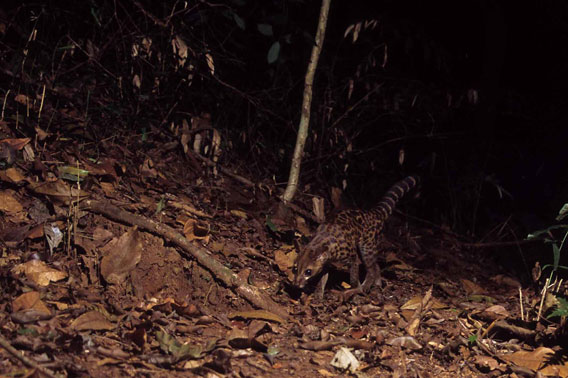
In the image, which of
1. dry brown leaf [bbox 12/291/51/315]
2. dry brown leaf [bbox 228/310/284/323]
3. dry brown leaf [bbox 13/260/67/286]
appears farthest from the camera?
dry brown leaf [bbox 228/310/284/323]

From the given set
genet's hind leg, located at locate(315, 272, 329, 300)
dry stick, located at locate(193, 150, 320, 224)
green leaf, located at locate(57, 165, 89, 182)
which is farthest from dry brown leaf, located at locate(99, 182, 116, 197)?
genet's hind leg, located at locate(315, 272, 329, 300)

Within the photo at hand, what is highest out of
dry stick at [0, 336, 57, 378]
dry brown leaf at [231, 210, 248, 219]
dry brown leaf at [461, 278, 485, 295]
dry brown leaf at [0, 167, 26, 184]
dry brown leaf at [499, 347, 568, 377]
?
dry brown leaf at [0, 167, 26, 184]

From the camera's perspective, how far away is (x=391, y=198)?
5484 millimetres

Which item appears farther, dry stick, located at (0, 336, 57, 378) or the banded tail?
the banded tail

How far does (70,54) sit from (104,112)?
0.82m

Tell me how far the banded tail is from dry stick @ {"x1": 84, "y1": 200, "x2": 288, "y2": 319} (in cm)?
180

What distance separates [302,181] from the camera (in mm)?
5793

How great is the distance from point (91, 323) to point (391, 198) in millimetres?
3329

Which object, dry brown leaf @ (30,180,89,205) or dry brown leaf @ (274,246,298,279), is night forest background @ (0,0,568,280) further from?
dry brown leaf @ (274,246,298,279)

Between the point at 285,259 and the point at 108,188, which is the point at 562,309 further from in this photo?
the point at 108,188

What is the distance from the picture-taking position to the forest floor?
2914 mm

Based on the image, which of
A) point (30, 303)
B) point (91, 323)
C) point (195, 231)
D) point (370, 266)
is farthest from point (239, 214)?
point (30, 303)

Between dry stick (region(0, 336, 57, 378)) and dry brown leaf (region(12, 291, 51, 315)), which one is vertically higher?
dry stick (region(0, 336, 57, 378))

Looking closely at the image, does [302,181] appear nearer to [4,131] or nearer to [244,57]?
[244,57]
